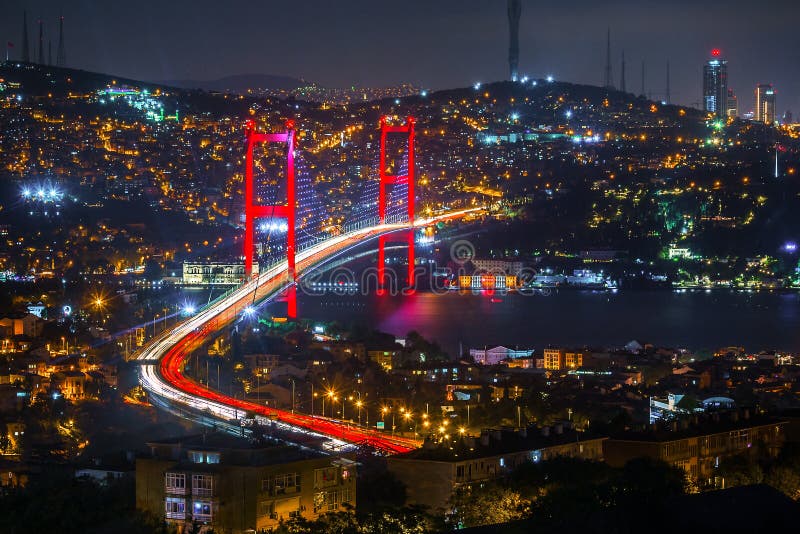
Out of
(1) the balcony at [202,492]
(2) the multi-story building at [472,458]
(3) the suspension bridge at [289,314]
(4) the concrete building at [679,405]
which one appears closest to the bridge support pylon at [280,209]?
(3) the suspension bridge at [289,314]

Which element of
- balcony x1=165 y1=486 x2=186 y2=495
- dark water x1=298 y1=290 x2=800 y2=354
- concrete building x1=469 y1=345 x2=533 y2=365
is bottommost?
balcony x1=165 y1=486 x2=186 y2=495

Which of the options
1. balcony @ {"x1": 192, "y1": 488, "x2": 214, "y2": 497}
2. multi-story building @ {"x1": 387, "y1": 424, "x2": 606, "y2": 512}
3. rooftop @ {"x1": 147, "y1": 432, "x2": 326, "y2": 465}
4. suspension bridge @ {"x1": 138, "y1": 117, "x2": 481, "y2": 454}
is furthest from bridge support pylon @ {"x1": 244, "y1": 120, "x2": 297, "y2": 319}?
balcony @ {"x1": 192, "y1": 488, "x2": 214, "y2": 497}

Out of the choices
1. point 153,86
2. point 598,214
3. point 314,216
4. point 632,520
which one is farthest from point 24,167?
point 632,520

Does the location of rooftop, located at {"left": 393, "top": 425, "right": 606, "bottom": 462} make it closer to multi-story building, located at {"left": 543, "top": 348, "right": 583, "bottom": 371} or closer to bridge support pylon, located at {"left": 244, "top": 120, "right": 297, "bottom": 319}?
multi-story building, located at {"left": 543, "top": 348, "right": 583, "bottom": 371}

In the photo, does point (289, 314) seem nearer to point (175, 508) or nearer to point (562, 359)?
point (562, 359)

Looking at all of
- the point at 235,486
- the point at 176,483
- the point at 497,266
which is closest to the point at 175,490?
the point at 176,483
